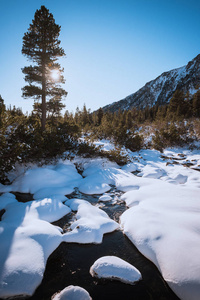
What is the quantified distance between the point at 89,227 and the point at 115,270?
1125mm

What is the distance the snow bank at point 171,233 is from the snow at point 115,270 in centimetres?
52

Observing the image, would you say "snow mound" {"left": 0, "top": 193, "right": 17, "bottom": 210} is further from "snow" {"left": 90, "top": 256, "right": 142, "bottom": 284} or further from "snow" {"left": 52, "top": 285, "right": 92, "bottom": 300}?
"snow" {"left": 90, "top": 256, "right": 142, "bottom": 284}

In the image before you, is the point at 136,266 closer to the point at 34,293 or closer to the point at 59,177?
the point at 34,293

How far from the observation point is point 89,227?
10.8 feet

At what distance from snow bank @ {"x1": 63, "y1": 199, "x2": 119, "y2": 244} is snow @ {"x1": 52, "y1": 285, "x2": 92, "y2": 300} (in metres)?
1.05

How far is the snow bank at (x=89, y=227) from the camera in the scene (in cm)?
311

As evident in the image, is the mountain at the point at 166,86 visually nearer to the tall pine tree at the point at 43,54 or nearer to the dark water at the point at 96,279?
the tall pine tree at the point at 43,54

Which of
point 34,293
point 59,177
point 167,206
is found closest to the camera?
point 34,293

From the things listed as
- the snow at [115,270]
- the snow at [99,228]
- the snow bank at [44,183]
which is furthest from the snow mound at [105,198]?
the snow at [115,270]

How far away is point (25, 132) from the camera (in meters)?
6.94

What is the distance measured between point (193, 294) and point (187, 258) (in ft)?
1.48

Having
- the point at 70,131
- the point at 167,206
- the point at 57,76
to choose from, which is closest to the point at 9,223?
the point at 167,206

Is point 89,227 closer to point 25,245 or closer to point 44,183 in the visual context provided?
point 25,245

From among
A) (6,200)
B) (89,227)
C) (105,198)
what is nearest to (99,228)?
(89,227)
